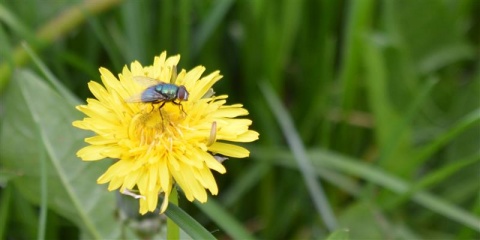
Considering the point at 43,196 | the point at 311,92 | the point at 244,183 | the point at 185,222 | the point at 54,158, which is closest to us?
the point at 185,222

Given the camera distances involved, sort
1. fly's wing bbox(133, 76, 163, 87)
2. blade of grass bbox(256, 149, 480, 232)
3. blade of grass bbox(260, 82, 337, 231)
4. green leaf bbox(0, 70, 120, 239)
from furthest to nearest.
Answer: blade of grass bbox(260, 82, 337, 231)
blade of grass bbox(256, 149, 480, 232)
green leaf bbox(0, 70, 120, 239)
fly's wing bbox(133, 76, 163, 87)

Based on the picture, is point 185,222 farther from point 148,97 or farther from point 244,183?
point 244,183

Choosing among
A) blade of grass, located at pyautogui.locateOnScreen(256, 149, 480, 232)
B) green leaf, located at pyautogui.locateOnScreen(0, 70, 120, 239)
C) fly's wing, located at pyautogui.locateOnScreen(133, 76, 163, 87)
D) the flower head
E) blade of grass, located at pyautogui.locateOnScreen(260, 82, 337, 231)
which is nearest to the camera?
the flower head

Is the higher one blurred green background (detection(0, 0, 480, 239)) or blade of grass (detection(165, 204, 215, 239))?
blurred green background (detection(0, 0, 480, 239))

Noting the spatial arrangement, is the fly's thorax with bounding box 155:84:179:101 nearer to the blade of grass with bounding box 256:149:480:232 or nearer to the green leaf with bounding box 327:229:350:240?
the green leaf with bounding box 327:229:350:240

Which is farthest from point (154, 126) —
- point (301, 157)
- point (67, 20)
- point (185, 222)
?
point (67, 20)

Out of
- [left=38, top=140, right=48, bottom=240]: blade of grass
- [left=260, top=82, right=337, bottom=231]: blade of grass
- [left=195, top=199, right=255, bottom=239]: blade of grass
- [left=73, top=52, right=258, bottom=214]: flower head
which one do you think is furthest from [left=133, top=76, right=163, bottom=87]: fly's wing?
[left=260, top=82, right=337, bottom=231]: blade of grass
